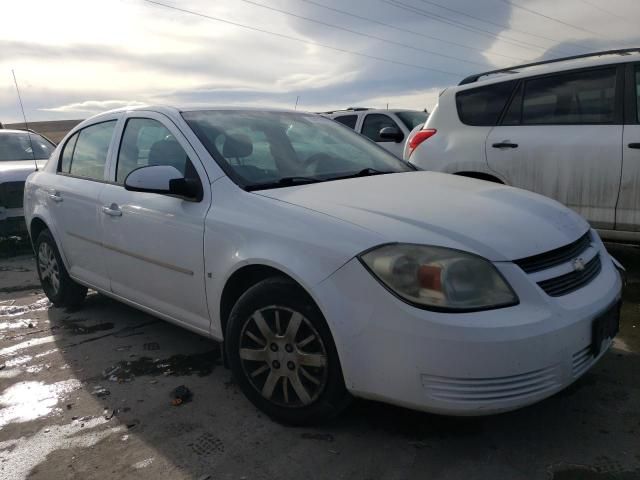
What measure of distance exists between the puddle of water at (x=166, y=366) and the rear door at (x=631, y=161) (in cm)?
329

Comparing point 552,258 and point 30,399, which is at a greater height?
point 552,258

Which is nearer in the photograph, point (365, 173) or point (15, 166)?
point (365, 173)

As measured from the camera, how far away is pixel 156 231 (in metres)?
3.20

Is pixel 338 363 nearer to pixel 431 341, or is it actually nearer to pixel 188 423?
pixel 431 341

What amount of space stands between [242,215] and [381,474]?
1.32m

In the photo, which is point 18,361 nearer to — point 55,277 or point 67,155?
point 55,277

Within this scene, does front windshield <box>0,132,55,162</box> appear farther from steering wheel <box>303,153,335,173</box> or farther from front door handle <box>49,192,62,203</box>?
steering wheel <box>303,153,335,173</box>

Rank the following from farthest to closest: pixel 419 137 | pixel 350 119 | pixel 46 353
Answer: pixel 350 119
pixel 419 137
pixel 46 353

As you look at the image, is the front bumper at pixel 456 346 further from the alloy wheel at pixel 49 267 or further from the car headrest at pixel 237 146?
the alloy wheel at pixel 49 267

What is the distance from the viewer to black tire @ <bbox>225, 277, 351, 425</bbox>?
2432 mm

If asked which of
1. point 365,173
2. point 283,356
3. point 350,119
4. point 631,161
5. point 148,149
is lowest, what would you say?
→ point 283,356

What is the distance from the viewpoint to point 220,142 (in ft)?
10.4

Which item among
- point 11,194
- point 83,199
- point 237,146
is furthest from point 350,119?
point 237,146

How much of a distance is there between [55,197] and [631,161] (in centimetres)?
443
